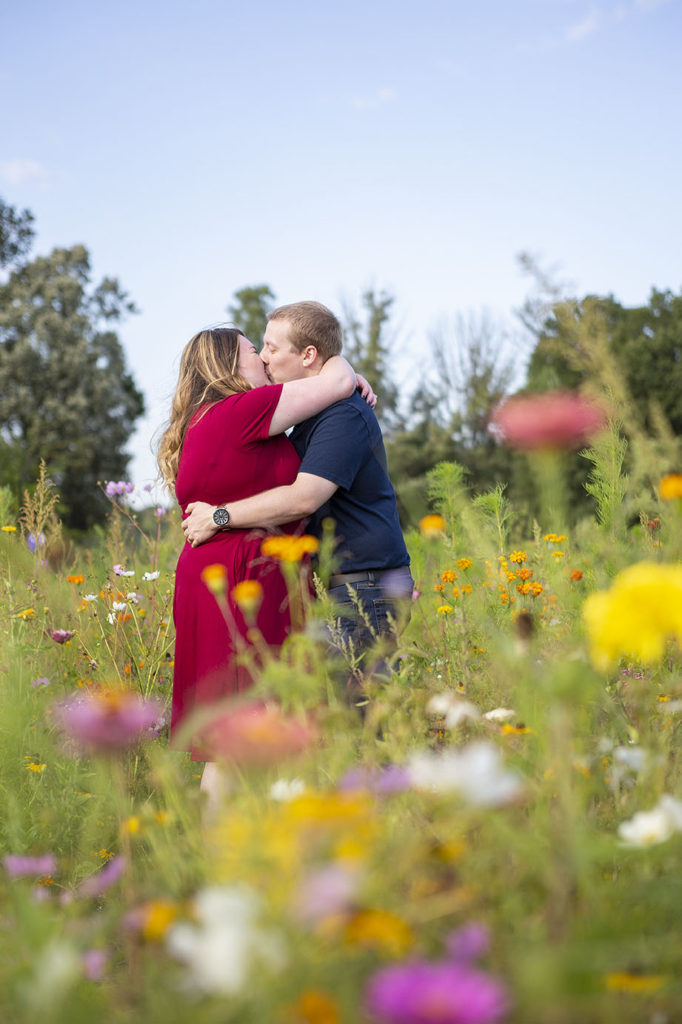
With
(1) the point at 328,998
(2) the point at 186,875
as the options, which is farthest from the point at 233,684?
(1) the point at 328,998

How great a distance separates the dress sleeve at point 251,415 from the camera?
257cm

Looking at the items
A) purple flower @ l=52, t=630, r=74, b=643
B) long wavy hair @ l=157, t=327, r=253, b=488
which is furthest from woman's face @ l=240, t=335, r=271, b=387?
purple flower @ l=52, t=630, r=74, b=643

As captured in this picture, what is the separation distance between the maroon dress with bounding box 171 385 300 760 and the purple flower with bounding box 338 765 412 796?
108 cm

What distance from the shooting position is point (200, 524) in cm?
263

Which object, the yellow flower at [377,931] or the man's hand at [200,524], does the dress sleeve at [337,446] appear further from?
the yellow flower at [377,931]

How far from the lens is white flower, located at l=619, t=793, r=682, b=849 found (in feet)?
4.05

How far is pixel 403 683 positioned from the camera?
2.09m

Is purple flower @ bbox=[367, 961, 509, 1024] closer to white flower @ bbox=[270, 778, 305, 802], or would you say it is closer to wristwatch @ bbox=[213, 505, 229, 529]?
white flower @ bbox=[270, 778, 305, 802]

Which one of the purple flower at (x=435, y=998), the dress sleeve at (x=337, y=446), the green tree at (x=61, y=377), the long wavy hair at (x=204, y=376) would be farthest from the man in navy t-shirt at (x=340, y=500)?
the green tree at (x=61, y=377)

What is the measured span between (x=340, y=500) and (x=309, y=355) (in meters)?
0.56

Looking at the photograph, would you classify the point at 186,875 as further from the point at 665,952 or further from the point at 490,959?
the point at 665,952

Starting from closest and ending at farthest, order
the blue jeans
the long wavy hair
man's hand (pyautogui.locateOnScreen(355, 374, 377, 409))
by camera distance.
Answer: the blue jeans, the long wavy hair, man's hand (pyautogui.locateOnScreen(355, 374, 377, 409))

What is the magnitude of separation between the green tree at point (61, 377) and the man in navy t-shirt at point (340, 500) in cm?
2170

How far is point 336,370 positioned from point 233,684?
1088 millimetres
